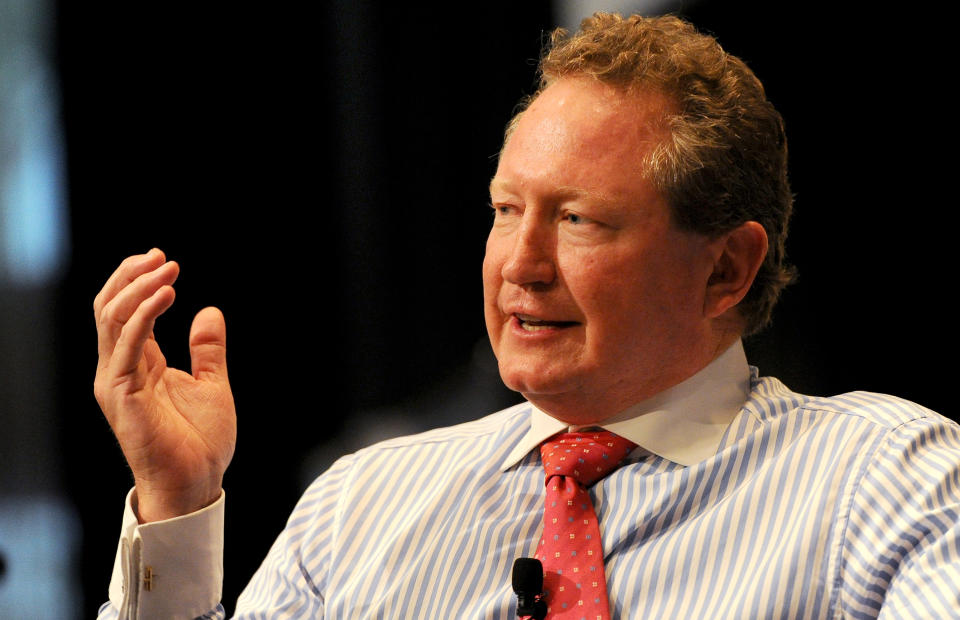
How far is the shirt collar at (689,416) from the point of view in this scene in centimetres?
154

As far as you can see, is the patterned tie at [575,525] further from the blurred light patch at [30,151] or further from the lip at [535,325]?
the blurred light patch at [30,151]

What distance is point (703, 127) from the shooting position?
61.8 inches

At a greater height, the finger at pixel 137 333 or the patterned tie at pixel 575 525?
the finger at pixel 137 333

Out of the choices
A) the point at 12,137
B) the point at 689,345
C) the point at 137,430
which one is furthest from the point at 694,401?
the point at 12,137

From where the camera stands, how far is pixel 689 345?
1.59m

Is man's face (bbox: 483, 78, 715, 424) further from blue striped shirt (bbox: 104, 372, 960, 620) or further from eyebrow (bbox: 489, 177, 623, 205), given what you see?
blue striped shirt (bbox: 104, 372, 960, 620)

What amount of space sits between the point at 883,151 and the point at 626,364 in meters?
0.74

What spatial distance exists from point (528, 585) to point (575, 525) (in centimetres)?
14

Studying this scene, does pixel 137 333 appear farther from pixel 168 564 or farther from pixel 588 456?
pixel 588 456

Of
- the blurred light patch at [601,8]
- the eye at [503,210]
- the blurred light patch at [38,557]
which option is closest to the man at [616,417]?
the eye at [503,210]

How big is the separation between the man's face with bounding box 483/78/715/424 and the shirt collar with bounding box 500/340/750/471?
23 millimetres

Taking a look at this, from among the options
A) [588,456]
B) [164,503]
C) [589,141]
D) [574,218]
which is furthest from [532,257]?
[164,503]

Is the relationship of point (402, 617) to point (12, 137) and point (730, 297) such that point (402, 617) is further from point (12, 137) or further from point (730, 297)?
point (12, 137)

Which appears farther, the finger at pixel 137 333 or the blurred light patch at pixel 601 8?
the blurred light patch at pixel 601 8
